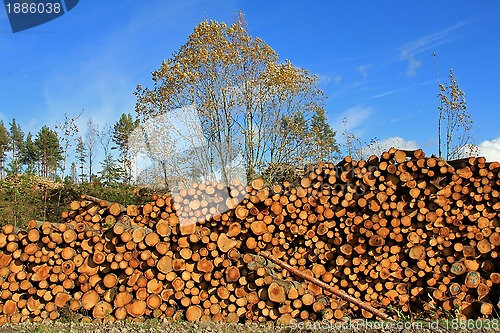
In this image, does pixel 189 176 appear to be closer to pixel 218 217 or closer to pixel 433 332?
pixel 218 217

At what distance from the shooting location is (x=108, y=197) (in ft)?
42.1

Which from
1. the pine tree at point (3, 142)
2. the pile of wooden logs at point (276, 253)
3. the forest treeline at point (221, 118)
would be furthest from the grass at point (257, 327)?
the pine tree at point (3, 142)

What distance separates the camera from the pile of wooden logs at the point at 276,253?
4883 millimetres

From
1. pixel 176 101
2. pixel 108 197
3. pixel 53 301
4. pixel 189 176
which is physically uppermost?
pixel 176 101

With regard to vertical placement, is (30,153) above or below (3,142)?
below

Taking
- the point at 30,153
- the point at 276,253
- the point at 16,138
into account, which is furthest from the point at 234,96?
the point at 16,138

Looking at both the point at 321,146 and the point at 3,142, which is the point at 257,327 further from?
the point at 3,142

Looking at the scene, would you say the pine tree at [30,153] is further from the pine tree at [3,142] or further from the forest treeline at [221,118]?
the forest treeline at [221,118]

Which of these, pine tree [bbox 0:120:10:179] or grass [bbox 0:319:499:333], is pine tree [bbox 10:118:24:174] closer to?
pine tree [bbox 0:120:10:179]

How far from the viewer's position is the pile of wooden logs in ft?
16.0

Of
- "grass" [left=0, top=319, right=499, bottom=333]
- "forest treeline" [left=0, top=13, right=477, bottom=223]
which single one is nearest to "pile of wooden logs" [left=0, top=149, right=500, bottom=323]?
"grass" [left=0, top=319, right=499, bottom=333]

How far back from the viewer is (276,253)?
210 inches

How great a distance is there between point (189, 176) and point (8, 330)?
1140cm

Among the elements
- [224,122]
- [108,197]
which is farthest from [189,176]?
[108,197]
